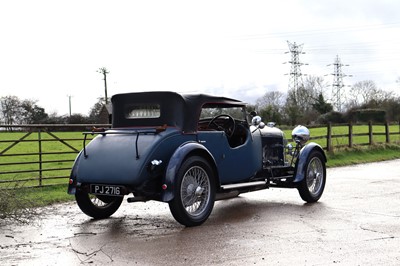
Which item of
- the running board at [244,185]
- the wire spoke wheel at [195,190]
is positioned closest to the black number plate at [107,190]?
the wire spoke wheel at [195,190]

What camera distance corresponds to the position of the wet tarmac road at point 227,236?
524 cm

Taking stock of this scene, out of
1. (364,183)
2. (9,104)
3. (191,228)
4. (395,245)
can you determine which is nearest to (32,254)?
(191,228)

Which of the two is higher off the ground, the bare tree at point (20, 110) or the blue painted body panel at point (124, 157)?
the bare tree at point (20, 110)

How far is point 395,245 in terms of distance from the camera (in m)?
→ 5.70

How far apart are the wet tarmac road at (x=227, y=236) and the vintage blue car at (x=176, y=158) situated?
1.23ft

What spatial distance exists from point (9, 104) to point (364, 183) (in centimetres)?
5053

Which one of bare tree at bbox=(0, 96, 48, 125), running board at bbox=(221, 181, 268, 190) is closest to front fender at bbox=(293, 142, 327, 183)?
running board at bbox=(221, 181, 268, 190)

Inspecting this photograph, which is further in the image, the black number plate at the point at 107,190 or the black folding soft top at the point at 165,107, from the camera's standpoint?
the black folding soft top at the point at 165,107

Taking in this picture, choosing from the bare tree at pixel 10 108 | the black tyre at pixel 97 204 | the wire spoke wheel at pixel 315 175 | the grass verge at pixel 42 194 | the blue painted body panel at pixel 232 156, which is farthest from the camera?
the bare tree at pixel 10 108

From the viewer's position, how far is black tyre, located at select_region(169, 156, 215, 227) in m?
6.67

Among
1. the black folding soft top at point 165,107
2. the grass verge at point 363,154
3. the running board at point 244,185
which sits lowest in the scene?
the grass verge at point 363,154

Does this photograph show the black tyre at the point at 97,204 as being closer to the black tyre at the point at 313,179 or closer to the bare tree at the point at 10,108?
the black tyre at the point at 313,179

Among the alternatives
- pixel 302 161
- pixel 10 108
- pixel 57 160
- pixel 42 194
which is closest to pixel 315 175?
pixel 302 161

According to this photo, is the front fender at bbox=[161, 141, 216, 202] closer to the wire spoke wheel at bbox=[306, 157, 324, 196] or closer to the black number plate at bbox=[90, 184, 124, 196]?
the black number plate at bbox=[90, 184, 124, 196]
